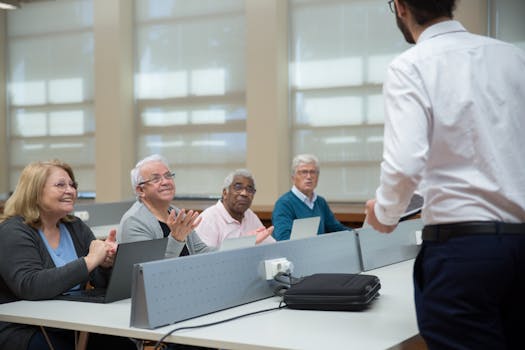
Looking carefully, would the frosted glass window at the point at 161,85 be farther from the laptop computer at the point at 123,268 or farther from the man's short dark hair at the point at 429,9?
the man's short dark hair at the point at 429,9

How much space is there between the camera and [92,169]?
31.3 feet

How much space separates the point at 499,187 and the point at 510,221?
88mm

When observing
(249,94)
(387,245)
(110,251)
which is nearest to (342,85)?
(249,94)

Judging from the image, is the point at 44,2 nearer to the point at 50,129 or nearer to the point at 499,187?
the point at 50,129

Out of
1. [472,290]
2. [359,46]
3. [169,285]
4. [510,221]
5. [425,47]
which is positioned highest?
[359,46]

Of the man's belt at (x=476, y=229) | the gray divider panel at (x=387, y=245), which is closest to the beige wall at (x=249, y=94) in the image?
the gray divider panel at (x=387, y=245)

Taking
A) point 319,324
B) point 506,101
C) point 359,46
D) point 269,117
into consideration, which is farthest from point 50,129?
point 506,101

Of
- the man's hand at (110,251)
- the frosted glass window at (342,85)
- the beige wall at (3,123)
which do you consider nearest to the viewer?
the man's hand at (110,251)

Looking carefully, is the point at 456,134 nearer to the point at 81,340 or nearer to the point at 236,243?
the point at 236,243

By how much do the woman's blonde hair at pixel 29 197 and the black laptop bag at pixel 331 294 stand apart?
121 centimetres

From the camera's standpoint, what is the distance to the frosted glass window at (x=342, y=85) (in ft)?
25.1

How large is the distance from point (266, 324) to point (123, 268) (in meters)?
0.76

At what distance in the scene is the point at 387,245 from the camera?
12.8ft

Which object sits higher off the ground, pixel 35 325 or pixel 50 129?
pixel 50 129
